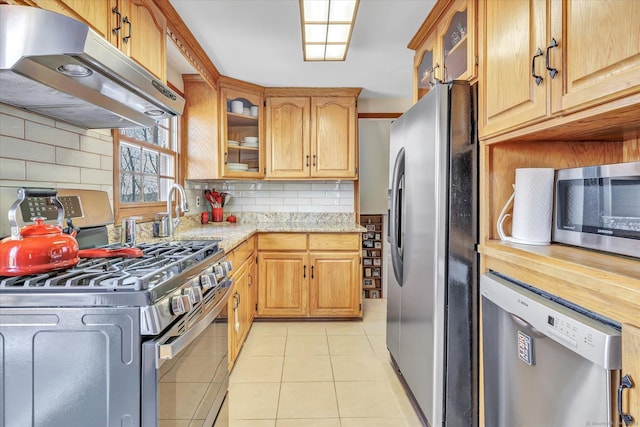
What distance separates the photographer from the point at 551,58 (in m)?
1.05

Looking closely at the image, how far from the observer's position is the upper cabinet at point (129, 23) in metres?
1.18

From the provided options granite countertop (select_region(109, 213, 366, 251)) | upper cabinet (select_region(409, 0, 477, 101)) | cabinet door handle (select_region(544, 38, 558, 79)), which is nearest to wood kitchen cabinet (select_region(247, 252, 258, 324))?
granite countertop (select_region(109, 213, 366, 251))

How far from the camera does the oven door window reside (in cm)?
94

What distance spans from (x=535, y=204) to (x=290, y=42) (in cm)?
193

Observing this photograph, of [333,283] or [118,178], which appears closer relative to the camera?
[118,178]

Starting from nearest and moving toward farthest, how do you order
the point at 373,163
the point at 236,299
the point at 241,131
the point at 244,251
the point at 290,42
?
the point at 236,299
the point at 290,42
the point at 244,251
the point at 241,131
the point at 373,163

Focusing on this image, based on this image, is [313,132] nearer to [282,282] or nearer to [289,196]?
[289,196]

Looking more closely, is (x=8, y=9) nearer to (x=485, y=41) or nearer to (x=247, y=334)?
(x=485, y=41)

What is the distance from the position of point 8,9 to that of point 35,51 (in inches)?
4.9

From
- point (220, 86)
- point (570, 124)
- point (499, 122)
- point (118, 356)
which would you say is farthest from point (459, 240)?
point (220, 86)

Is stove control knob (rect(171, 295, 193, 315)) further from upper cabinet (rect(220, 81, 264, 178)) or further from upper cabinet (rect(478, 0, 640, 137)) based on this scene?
upper cabinet (rect(220, 81, 264, 178))

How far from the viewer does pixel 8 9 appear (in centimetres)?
88

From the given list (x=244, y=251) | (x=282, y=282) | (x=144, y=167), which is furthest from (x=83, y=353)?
(x=282, y=282)

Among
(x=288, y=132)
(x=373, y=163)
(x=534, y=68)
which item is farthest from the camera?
(x=373, y=163)
